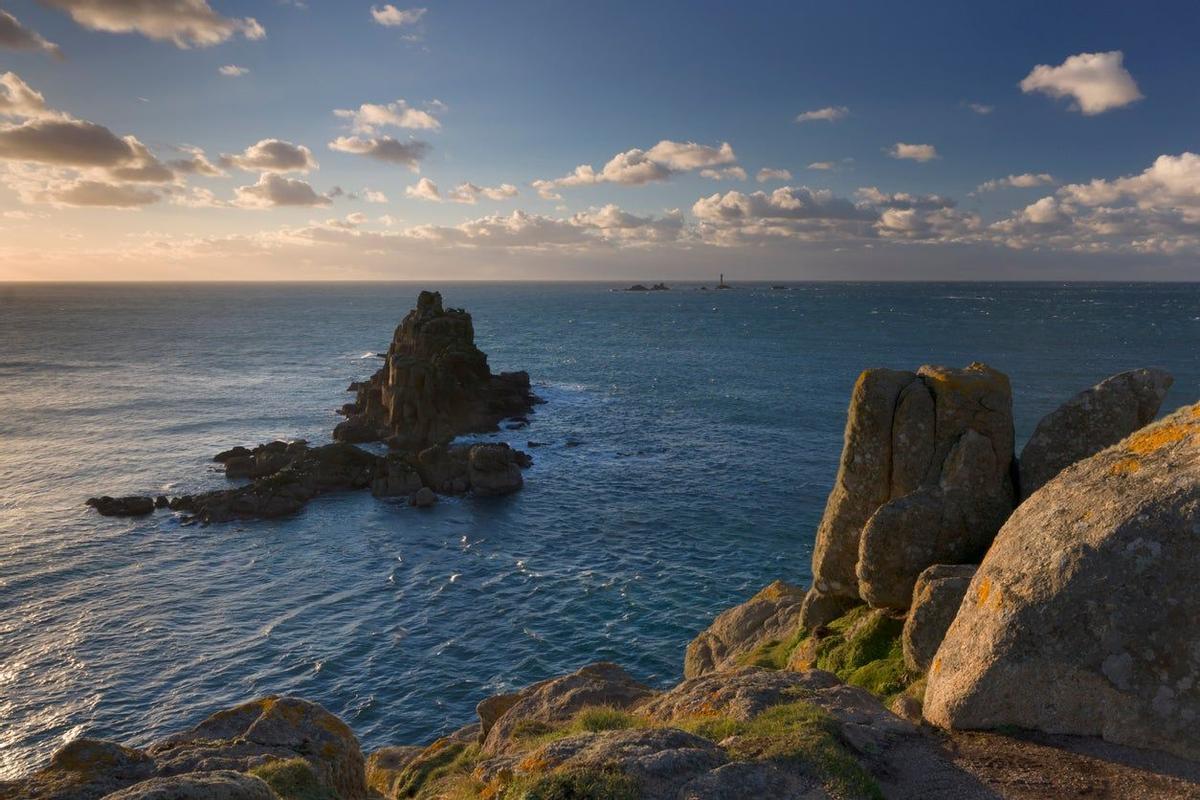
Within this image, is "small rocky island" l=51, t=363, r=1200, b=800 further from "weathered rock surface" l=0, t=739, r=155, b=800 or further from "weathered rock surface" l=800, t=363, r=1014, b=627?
"weathered rock surface" l=800, t=363, r=1014, b=627

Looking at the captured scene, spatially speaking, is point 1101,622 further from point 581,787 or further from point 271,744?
point 271,744

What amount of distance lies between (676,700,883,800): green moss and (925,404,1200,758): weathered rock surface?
2.48 m

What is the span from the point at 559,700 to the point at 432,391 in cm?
6485

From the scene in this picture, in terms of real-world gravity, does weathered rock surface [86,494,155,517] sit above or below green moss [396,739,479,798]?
below

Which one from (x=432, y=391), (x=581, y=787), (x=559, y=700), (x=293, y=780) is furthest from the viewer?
(x=432, y=391)

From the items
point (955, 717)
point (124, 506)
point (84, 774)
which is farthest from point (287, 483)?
point (955, 717)

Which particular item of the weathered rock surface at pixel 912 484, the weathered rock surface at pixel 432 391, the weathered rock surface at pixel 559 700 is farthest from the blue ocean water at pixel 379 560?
the weathered rock surface at pixel 912 484

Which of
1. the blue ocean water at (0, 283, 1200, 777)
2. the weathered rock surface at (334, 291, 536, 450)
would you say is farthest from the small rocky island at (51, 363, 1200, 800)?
the weathered rock surface at (334, 291, 536, 450)

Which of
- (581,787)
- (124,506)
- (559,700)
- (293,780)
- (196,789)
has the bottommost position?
(124,506)

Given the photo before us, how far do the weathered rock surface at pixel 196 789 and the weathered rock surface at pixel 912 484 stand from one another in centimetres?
1564

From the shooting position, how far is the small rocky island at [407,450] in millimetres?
60812

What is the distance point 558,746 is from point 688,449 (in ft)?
214

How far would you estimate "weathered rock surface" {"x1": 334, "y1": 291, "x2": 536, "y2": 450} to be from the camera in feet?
269

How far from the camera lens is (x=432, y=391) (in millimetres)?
83125
